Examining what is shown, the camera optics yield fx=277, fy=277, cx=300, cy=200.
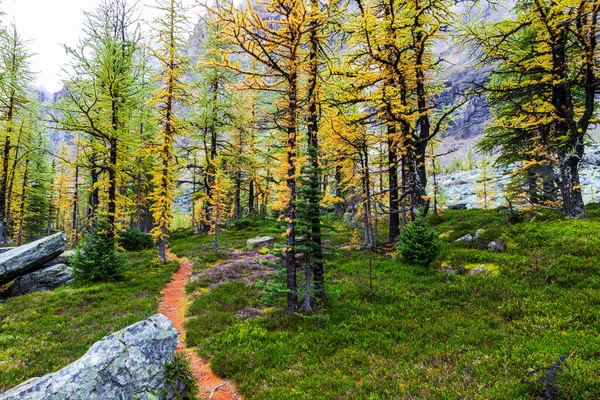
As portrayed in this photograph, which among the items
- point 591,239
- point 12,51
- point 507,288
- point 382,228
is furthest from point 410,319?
point 12,51

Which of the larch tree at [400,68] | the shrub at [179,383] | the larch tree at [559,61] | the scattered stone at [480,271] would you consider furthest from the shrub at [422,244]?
the shrub at [179,383]

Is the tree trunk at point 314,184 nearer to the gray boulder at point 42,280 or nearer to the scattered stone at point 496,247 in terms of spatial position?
the scattered stone at point 496,247

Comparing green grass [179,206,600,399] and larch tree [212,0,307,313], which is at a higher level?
larch tree [212,0,307,313]

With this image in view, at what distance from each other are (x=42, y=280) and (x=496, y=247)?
2200 centimetres

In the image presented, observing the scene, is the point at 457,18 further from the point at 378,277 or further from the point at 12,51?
the point at 12,51

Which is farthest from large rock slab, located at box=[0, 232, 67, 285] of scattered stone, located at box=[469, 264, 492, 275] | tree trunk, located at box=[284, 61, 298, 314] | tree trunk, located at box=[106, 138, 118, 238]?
scattered stone, located at box=[469, 264, 492, 275]

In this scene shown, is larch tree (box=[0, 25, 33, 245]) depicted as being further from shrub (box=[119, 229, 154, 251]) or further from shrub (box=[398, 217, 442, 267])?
shrub (box=[398, 217, 442, 267])

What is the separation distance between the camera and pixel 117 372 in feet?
16.1

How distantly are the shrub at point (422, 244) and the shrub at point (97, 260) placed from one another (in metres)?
14.6

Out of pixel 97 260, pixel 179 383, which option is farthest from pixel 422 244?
pixel 97 260

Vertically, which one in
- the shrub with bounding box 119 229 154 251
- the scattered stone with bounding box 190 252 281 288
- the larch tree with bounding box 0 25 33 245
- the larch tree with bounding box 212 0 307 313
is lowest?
the scattered stone with bounding box 190 252 281 288

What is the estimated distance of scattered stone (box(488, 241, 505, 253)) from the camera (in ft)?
37.1

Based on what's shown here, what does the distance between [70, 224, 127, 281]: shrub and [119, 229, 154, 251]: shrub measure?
10226 millimetres

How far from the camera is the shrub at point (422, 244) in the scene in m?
11.4
